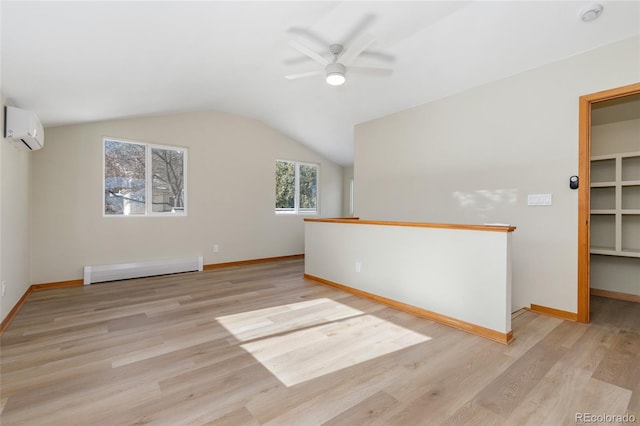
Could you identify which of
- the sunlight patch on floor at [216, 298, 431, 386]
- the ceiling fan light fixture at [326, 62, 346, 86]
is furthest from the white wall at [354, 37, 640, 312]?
the ceiling fan light fixture at [326, 62, 346, 86]

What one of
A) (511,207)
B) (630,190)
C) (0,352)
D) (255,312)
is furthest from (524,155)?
(0,352)

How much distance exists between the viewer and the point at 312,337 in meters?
2.59

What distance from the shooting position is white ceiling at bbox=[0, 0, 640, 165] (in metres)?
2.03

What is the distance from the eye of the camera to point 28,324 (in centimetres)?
286

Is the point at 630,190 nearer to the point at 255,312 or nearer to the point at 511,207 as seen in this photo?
the point at 511,207

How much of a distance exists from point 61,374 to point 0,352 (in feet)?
2.50

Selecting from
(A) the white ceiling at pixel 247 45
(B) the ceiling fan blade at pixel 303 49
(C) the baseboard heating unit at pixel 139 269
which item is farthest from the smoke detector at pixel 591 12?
(C) the baseboard heating unit at pixel 139 269

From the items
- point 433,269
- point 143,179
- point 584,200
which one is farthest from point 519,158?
point 143,179

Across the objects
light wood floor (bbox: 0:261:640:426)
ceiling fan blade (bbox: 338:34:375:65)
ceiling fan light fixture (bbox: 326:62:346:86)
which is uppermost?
ceiling fan blade (bbox: 338:34:375:65)

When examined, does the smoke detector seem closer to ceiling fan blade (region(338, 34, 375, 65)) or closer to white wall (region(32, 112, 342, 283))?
ceiling fan blade (region(338, 34, 375, 65))

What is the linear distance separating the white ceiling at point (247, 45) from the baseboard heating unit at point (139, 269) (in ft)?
6.89

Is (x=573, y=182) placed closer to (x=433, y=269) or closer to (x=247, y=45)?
(x=433, y=269)

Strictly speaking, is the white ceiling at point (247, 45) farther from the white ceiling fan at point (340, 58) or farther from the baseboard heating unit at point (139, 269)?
the baseboard heating unit at point (139, 269)

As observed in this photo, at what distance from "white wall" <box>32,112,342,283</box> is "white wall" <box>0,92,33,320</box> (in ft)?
1.02
